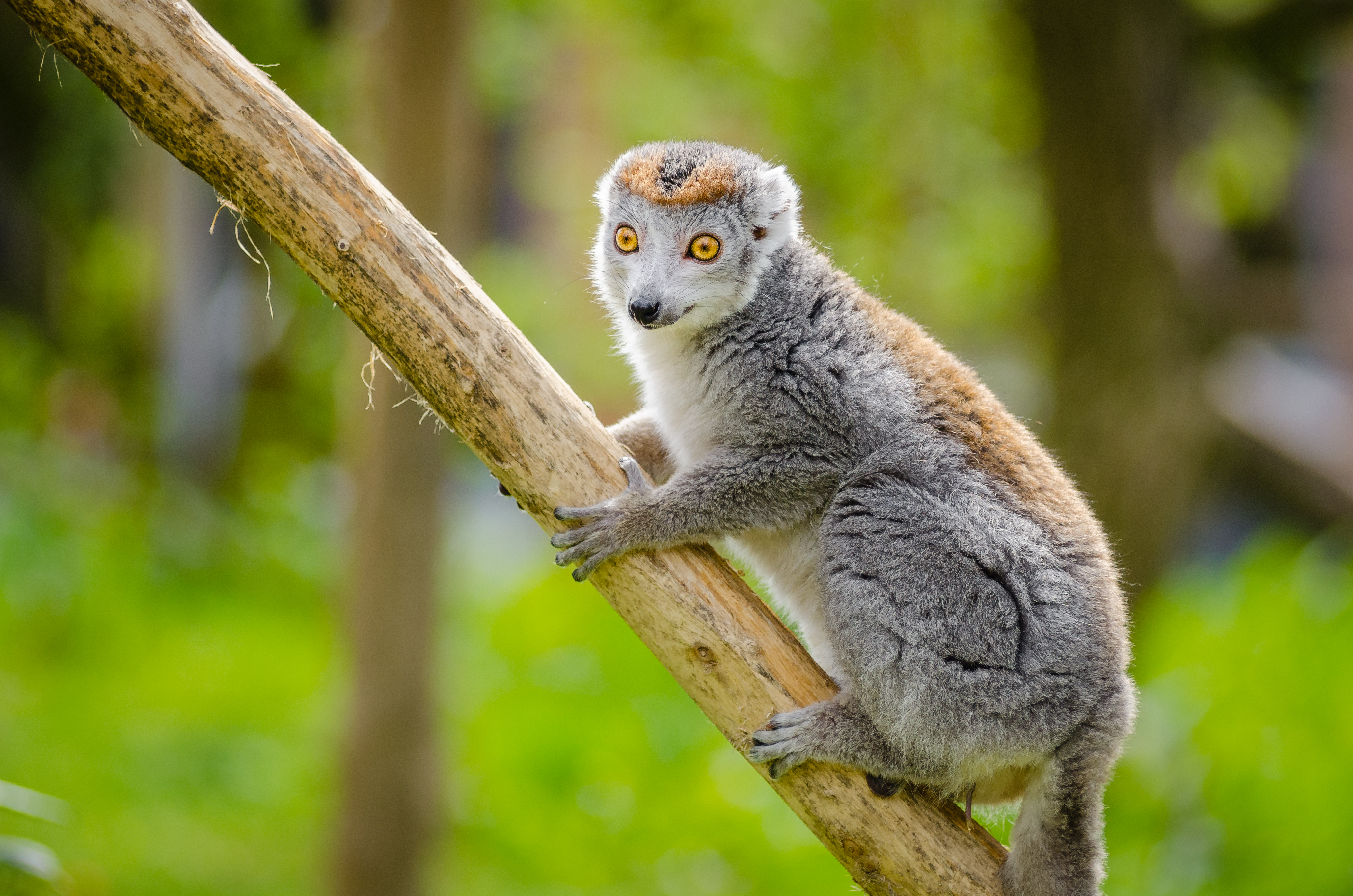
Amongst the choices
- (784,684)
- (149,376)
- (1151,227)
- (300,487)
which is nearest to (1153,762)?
(1151,227)

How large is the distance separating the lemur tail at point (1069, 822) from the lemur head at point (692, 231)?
1713 millimetres

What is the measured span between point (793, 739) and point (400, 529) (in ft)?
10.7

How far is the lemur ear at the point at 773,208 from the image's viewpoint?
383 centimetres

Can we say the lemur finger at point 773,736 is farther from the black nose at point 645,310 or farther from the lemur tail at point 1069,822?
the black nose at point 645,310

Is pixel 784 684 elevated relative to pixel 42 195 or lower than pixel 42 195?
lower

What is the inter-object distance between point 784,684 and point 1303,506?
8757mm

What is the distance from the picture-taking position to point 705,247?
3715 mm

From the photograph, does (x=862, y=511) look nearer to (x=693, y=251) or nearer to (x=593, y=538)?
(x=593, y=538)

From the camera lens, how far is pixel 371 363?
126 inches

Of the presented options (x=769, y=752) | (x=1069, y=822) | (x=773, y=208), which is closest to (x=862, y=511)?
(x=769, y=752)

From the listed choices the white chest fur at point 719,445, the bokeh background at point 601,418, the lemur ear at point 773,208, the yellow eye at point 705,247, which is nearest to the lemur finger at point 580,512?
the white chest fur at point 719,445

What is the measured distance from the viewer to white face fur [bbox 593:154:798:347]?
11.9 feet

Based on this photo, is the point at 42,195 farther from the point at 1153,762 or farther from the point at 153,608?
the point at 1153,762

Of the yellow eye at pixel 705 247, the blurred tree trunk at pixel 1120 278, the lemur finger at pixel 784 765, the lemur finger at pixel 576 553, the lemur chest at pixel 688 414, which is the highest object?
the blurred tree trunk at pixel 1120 278
